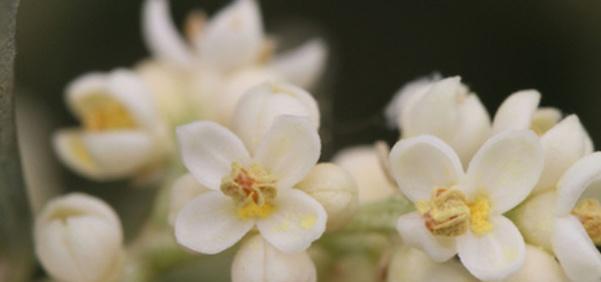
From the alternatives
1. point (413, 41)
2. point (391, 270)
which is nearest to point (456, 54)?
point (413, 41)

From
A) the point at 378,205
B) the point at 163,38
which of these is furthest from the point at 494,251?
the point at 163,38

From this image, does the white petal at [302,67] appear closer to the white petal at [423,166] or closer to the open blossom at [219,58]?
Answer: the open blossom at [219,58]

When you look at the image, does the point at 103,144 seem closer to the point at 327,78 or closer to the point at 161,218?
the point at 161,218

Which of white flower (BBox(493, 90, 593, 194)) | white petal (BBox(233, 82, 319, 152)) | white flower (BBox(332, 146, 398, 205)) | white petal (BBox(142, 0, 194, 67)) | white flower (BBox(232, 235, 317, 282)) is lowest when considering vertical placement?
white flower (BBox(332, 146, 398, 205))

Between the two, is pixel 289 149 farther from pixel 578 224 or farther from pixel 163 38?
pixel 163 38

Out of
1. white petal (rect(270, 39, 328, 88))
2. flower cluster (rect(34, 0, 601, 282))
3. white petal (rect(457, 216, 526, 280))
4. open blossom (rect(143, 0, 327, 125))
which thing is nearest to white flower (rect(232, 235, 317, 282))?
flower cluster (rect(34, 0, 601, 282))

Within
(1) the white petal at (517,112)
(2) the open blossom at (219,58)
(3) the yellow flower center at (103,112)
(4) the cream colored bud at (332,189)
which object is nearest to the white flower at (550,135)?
(1) the white petal at (517,112)

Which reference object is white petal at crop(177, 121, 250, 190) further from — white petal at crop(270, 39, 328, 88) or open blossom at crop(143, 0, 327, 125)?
white petal at crop(270, 39, 328, 88)
